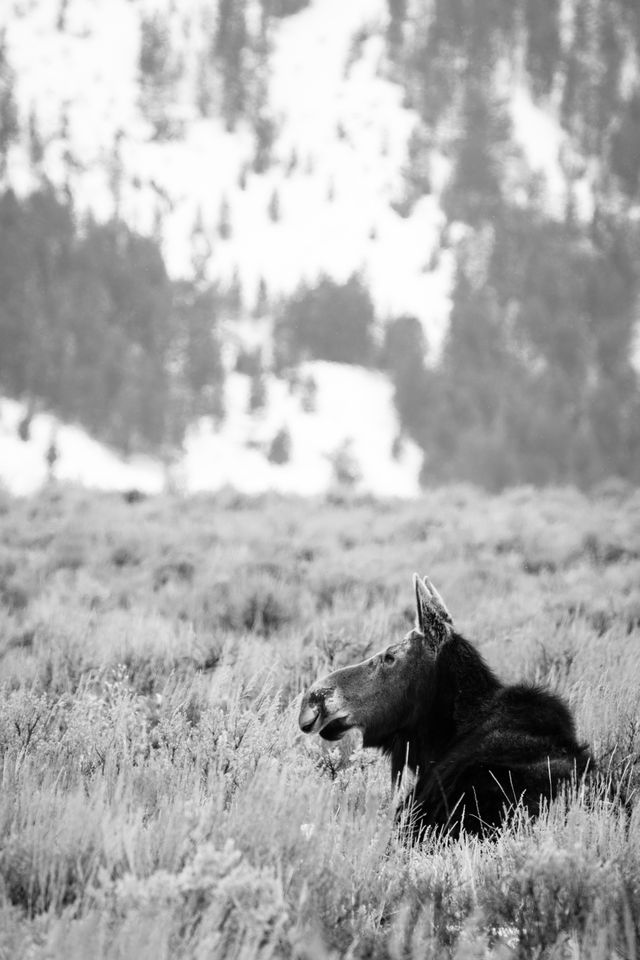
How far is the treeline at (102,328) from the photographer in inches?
1314

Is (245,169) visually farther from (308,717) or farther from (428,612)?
(308,717)

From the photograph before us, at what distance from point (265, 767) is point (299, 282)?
156 feet

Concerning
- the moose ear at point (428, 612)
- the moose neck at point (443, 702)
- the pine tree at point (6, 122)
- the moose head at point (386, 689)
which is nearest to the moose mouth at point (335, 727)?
the moose head at point (386, 689)

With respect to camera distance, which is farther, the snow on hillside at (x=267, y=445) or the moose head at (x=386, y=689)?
the snow on hillside at (x=267, y=445)

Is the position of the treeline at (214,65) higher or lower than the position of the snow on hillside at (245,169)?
higher

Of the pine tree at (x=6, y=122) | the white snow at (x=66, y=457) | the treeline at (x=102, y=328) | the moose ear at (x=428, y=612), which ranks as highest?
the pine tree at (x=6, y=122)

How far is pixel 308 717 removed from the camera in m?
3.15

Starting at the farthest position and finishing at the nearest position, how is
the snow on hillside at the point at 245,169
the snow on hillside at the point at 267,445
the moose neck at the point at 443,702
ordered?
→ 1. the snow on hillside at the point at 245,169
2. the snow on hillside at the point at 267,445
3. the moose neck at the point at 443,702

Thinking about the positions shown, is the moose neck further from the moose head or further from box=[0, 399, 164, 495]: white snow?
box=[0, 399, 164, 495]: white snow

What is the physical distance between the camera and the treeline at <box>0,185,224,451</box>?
3338cm

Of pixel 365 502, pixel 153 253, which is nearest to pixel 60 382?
pixel 153 253

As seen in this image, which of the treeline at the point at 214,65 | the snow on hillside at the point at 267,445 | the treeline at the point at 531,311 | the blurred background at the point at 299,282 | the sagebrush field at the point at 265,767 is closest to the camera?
the sagebrush field at the point at 265,767

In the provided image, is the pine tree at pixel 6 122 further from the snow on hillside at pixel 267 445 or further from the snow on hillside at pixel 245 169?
the snow on hillside at pixel 267 445

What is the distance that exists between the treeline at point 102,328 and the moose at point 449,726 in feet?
102
